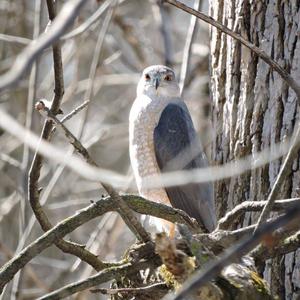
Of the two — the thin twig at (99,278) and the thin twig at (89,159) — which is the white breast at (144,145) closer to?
the thin twig at (99,278)

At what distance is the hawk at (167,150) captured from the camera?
4.54 meters

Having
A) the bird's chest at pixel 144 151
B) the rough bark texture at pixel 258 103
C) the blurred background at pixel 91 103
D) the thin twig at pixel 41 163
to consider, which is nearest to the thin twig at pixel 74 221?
the thin twig at pixel 41 163

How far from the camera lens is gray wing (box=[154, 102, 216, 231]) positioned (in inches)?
174

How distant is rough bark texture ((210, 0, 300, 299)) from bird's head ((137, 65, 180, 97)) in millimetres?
1471

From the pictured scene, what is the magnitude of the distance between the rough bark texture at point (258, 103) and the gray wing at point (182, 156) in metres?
0.57

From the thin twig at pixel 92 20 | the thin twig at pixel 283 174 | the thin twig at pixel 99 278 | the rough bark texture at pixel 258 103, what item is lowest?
the thin twig at pixel 99 278

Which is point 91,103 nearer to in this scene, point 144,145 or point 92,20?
point 144,145

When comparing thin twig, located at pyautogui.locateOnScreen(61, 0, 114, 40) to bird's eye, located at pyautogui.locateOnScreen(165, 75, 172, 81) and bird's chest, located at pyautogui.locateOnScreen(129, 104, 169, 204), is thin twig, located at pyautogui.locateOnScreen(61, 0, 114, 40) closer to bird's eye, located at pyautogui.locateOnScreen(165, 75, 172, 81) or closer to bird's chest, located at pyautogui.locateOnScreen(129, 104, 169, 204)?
bird's chest, located at pyautogui.locateOnScreen(129, 104, 169, 204)

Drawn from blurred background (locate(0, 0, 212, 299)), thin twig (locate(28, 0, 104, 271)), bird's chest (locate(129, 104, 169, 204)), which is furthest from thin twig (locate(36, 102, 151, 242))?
blurred background (locate(0, 0, 212, 299))

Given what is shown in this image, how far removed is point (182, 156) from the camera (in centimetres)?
475

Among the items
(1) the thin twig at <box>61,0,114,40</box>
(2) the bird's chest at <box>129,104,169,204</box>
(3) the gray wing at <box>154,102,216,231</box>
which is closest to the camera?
(1) the thin twig at <box>61,0,114,40</box>

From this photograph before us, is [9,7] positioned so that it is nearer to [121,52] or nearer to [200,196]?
[121,52]

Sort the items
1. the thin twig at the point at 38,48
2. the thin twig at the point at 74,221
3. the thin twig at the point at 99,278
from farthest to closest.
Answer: the thin twig at the point at 74,221
the thin twig at the point at 99,278
the thin twig at the point at 38,48

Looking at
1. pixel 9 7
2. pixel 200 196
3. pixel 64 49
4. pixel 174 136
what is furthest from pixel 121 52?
pixel 200 196
